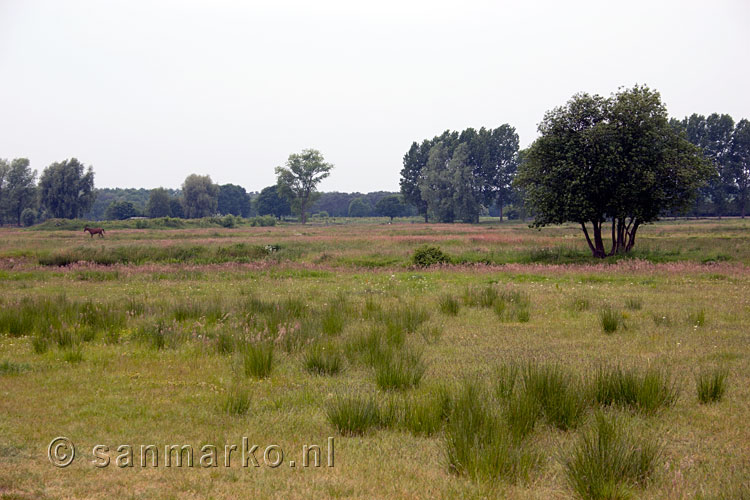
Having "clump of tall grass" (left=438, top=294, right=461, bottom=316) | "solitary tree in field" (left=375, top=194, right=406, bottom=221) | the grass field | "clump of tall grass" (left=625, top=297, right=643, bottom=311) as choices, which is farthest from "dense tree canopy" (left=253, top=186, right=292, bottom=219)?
"clump of tall grass" (left=625, top=297, right=643, bottom=311)

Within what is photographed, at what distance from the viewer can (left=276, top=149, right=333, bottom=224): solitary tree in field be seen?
111500 mm

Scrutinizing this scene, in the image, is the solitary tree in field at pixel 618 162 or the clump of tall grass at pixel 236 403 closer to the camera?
the clump of tall grass at pixel 236 403

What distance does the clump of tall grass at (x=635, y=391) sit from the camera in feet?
21.6

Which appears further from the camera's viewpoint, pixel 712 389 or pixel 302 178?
pixel 302 178

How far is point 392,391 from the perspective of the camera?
24.5ft

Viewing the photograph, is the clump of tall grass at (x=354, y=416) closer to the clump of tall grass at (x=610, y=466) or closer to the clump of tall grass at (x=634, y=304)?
the clump of tall grass at (x=610, y=466)

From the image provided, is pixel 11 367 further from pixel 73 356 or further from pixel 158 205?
pixel 158 205

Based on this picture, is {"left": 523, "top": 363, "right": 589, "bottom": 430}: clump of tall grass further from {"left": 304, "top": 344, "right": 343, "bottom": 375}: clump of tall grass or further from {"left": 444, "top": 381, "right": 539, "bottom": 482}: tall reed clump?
{"left": 304, "top": 344, "right": 343, "bottom": 375}: clump of tall grass

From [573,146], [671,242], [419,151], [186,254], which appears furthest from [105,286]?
[419,151]

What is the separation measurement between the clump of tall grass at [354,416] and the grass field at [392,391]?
27mm

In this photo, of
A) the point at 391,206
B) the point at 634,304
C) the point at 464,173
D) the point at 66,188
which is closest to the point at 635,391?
the point at 634,304

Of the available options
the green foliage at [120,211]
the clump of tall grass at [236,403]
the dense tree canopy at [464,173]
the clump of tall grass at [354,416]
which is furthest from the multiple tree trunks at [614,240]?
the green foliage at [120,211]

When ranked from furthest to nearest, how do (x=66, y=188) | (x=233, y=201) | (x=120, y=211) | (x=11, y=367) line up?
(x=233, y=201) < (x=120, y=211) < (x=66, y=188) < (x=11, y=367)

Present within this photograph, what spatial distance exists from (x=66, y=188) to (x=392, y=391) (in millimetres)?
108224
